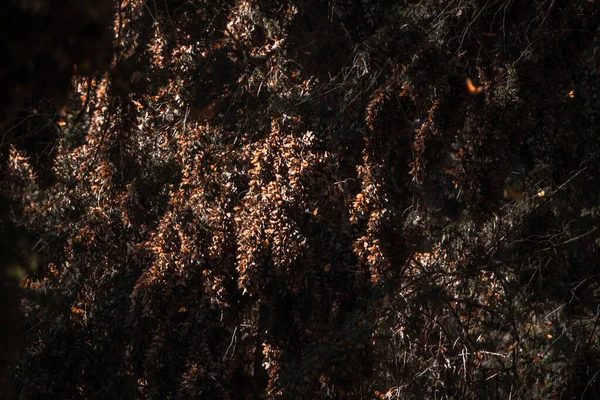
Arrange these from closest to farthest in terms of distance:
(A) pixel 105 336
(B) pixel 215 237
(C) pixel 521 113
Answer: (C) pixel 521 113 < (B) pixel 215 237 < (A) pixel 105 336

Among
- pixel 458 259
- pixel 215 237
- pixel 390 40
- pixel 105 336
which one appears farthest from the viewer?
pixel 105 336

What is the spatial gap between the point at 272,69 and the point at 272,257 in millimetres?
2002

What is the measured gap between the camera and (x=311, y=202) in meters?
5.65

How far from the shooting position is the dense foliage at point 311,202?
505 centimetres

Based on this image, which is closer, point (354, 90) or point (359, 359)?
point (359, 359)

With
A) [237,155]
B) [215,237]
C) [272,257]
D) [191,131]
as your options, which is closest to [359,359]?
[272,257]

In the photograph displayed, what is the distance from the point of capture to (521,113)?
4852 mm

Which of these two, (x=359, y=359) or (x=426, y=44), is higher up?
(x=426, y=44)

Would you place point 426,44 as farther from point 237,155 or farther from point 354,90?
point 237,155

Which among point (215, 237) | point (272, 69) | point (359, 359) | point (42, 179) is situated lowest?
point (359, 359)

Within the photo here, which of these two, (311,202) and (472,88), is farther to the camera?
(311,202)

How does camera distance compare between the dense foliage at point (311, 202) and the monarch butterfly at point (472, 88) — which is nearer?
the monarch butterfly at point (472, 88)

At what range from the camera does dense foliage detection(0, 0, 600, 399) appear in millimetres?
5055

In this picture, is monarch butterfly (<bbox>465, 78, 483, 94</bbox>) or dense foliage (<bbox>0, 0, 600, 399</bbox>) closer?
monarch butterfly (<bbox>465, 78, 483, 94</bbox>)
